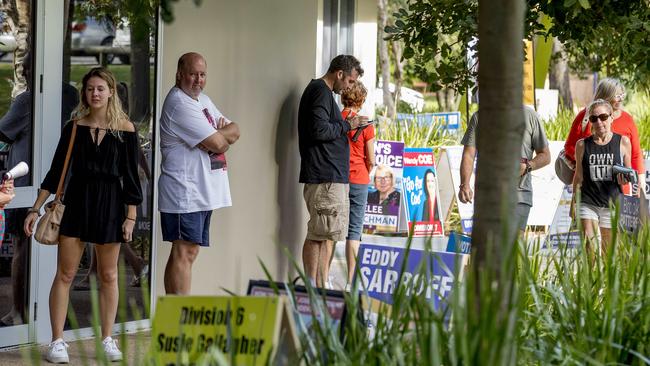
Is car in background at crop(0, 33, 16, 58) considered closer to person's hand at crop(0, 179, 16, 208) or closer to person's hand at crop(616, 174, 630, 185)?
person's hand at crop(0, 179, 16, 208)

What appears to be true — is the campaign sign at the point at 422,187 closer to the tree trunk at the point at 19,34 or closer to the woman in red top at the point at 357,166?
the woman in red top at the point at 357,166

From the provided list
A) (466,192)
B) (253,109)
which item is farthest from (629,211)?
(253,109)

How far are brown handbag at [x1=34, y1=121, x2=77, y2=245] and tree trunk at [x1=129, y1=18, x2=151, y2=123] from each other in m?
1.23

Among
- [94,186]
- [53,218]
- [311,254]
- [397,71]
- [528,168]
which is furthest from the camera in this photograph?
[397,71]

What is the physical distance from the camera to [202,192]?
7.47 meters

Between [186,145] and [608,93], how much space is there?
13.0 ft

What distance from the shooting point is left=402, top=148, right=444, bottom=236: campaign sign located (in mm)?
12953

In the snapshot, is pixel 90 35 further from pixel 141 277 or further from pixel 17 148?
pixel 141 277

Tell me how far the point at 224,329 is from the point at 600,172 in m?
5.89

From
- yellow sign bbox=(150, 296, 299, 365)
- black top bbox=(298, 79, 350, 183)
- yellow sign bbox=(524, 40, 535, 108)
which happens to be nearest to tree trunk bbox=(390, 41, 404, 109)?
yellow sign bbox=(524, 40, 535, 108)

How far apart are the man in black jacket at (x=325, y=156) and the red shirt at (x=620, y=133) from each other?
6.20 ft

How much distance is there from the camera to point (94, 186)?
6.97m

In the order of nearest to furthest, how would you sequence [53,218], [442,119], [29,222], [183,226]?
1. [29,222]
2. [53,218]
3. [183,226]
4. [442,119]

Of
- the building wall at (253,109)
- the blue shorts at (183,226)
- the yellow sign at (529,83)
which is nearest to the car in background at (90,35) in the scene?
the building wall at (253,109)
